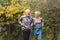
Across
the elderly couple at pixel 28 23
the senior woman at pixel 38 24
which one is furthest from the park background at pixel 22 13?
the elderly couple at pixel 28 23

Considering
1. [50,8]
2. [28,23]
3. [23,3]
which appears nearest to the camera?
[28,23]

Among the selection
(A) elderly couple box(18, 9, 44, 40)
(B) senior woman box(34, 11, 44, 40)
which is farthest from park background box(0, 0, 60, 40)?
(A) elderly couple box(18, 9, 44, 40)

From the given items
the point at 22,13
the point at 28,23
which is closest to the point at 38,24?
the point at 28,23

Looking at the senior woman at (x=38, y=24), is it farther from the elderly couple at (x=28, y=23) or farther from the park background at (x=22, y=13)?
the park background at (x=22, y=13)

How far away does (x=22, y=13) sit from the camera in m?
14.1

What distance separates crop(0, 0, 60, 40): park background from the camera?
12969mm

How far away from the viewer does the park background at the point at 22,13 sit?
12969 mm

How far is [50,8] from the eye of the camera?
12930 mm

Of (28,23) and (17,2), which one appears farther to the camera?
(17,2)

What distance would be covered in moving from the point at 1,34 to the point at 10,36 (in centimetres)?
48

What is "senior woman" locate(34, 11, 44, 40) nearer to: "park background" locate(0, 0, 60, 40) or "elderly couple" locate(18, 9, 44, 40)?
"elderly couple" locate(18, 9, 44, 40)

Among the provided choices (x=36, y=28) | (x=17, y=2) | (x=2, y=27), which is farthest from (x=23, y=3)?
(x=36, y=28)

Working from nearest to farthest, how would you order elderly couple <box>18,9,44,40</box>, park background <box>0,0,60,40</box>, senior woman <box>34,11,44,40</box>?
elderly couple <box>18,9,44,40</box>, senior woman <box>34,11,44,40</box>, park background <box>0,0,60,40</box>

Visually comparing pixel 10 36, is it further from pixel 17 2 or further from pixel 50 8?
pixel 50 8
